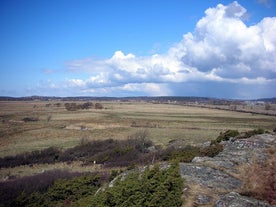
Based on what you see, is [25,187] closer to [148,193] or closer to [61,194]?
[61,194]

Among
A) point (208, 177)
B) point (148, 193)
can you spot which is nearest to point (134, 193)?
point (148, 193)

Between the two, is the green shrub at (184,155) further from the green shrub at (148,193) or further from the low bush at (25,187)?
the low bush at (25,187)

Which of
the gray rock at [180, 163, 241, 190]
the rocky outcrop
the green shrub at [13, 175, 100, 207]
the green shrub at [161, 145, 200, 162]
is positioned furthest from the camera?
the green shrub at [161, 145, 200, 162]

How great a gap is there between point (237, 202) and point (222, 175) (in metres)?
3.16

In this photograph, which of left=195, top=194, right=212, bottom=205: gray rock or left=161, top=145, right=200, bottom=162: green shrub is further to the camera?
left=161, top=145, right=200, bottom=162: green shrub

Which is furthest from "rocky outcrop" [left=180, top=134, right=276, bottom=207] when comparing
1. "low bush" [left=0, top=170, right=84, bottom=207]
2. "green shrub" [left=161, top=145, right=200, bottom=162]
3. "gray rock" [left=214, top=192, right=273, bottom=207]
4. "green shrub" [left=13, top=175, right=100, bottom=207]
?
"low bush" [left=0, top=170, right=84, bottom=207]

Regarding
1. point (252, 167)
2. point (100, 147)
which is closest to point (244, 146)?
point (252, 167)

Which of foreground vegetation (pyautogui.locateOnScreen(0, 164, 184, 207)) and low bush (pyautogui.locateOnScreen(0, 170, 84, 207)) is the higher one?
foreground vegetation (pyautogui.locateOnScreen(0, 164, 184, 207))

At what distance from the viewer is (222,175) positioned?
470 inches

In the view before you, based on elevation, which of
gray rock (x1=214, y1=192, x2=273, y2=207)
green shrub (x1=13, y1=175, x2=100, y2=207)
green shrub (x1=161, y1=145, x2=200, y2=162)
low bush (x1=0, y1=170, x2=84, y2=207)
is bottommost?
low bush (x1=0, y1=170, x2=84, y2=207)

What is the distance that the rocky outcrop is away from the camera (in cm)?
926

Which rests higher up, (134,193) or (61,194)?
(134,193)

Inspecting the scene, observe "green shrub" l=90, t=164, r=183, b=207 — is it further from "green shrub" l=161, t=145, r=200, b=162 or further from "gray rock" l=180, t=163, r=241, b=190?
"green shrub" l=161, t=145, r=200, b=162

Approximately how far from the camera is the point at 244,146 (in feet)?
55.9
